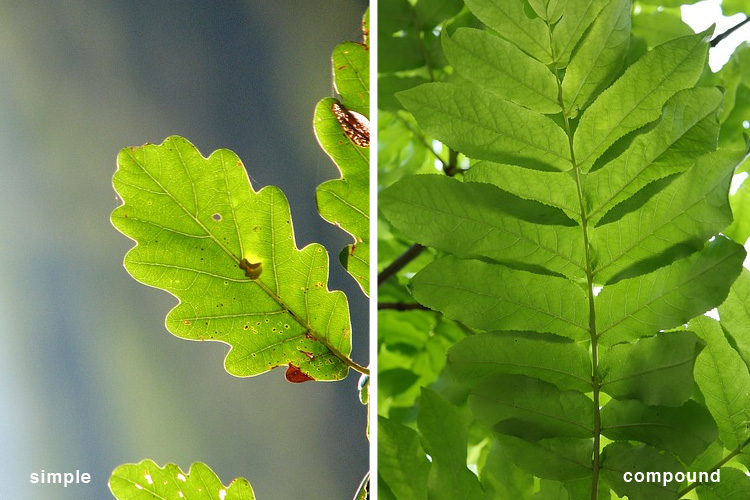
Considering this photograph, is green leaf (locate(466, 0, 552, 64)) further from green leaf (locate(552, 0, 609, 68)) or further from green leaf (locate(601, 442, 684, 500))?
green leaf (locate(601, 442, 684, 500))

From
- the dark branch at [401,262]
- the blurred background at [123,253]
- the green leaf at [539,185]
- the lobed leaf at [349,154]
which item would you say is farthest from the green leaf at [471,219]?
the blurred background at [123,253]

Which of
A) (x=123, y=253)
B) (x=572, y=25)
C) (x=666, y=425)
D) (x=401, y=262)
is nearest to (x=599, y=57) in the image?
(x=572, y=25)

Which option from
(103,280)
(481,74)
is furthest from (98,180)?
(481,74)

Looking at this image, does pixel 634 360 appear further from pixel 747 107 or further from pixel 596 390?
pixel 747 107

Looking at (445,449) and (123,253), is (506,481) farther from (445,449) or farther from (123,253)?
(123,253)

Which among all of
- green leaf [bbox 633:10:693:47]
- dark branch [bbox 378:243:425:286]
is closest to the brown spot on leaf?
dark branch [bbox 378:243:425:286]
